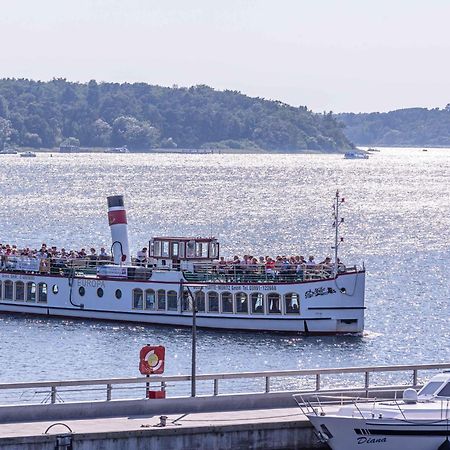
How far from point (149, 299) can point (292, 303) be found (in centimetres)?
703

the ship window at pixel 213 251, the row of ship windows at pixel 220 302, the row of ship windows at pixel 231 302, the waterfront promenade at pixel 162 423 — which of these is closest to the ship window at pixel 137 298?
the row of ship windows at pixel 220 302

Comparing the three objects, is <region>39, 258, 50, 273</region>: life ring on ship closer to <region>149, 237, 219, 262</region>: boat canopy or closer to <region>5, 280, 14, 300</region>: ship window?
<region>5, 280, 14, 300</region>: ship window

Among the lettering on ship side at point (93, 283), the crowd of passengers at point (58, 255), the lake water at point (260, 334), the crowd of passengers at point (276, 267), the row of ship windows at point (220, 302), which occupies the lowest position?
the lake water at point (260, 334)

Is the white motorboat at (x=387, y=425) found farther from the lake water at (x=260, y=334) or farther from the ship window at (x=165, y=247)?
the ship window at (x=165, y=247)

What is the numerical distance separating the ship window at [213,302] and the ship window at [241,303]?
952 mm

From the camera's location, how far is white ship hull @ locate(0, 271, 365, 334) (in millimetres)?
71125

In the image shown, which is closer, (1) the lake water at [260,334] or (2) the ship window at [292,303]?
(1) the lake water at [260,334]

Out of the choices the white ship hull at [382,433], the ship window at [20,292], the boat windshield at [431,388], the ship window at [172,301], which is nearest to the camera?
the white ship hull at [382,433]

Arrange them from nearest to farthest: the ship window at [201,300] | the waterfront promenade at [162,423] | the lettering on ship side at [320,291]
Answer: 1. the waterfront promenade at [162,423]
2. the lettering on ship side at [320,291]
3. the ship window at [201,300]

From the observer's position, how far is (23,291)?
3063 inches

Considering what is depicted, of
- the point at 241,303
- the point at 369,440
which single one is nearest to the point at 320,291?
the point at 241,303

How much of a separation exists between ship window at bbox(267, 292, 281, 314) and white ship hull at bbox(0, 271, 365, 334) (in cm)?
10

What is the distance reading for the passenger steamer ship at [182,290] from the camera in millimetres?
71250

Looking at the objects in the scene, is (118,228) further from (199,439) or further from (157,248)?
(199,439)
